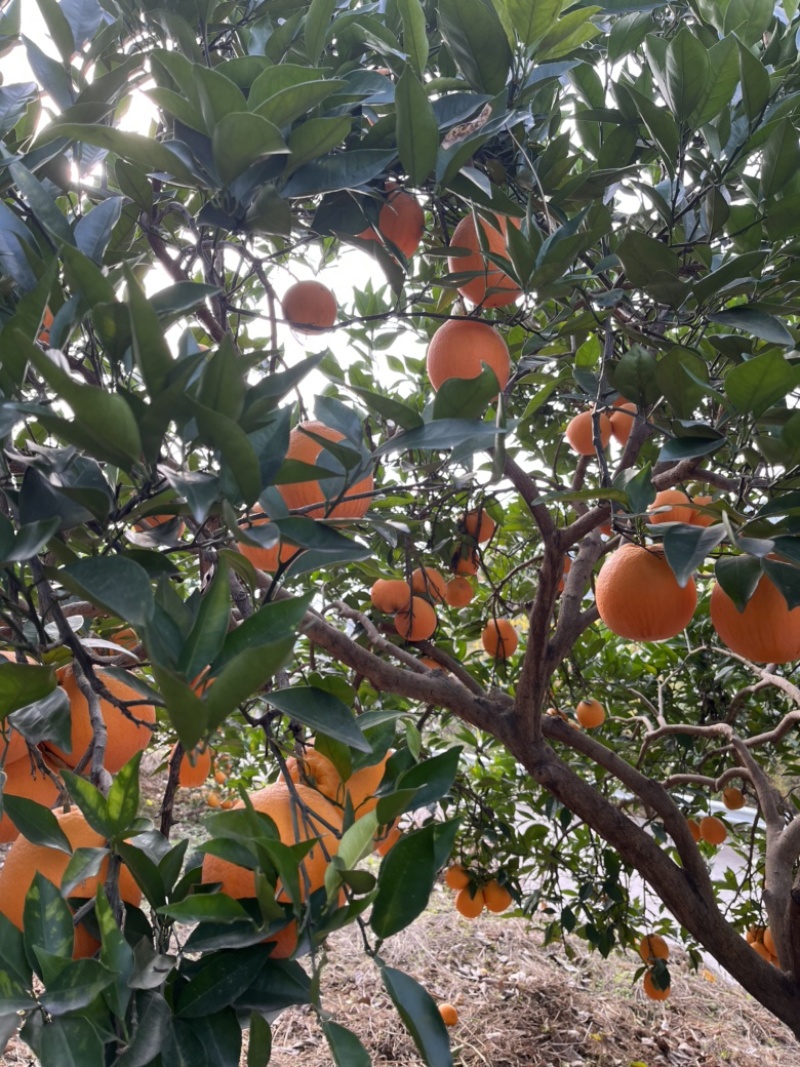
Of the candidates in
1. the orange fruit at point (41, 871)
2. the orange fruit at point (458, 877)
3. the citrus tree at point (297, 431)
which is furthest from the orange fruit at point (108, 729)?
the orange fruit at point (458, 877)

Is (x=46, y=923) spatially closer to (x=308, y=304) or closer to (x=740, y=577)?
(x=740, y=577)

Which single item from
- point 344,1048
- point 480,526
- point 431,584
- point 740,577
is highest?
point 480,526

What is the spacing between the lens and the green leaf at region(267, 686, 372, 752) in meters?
0.52

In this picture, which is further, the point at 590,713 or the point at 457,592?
the point at 590,713

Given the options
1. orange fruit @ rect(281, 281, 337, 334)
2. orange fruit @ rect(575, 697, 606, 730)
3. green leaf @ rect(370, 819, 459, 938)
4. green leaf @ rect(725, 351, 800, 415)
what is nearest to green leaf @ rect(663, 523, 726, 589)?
green leaf @ rect(725, 351, 800, 415)

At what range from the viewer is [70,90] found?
2.69ft

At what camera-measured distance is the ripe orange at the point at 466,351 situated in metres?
0.94

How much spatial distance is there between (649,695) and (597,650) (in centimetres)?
32

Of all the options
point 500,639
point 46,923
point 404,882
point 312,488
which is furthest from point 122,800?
point 500,639

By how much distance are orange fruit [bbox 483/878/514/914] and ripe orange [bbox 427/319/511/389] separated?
200cm

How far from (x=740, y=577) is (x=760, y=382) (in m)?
0.19

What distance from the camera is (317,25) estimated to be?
2.74 ft

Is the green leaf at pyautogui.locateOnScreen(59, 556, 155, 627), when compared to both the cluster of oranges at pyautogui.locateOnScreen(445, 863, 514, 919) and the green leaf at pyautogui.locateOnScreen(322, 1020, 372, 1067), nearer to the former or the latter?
the green leaf at pyautogui.locateOnScreen(322, 1020, 372, 1067)

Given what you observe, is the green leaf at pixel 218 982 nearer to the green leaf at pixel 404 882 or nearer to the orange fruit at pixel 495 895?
the green leaf at pixel 404 882
